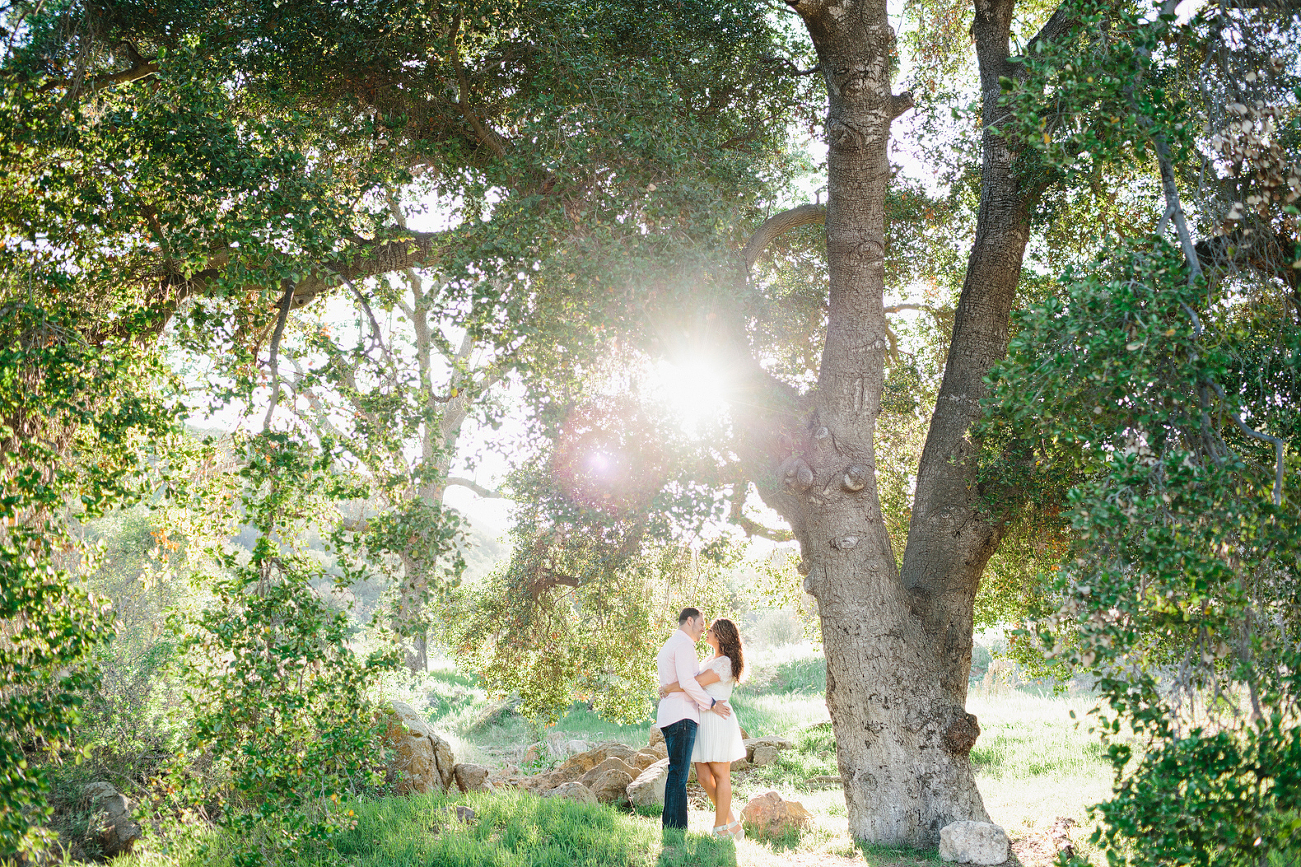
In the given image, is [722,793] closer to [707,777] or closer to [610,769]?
[707,777]

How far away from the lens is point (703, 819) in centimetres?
894

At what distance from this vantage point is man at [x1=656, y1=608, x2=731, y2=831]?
24.8 feet

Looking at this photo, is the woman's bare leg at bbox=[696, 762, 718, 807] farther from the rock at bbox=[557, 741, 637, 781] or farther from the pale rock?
the pale rock

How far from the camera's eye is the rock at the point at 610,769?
35.7 ft

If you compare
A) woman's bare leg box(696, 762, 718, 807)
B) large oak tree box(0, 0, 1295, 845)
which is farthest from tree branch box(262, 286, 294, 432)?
woman's bare leg box(696, 762, 718, 807)

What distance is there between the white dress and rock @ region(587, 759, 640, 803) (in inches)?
123

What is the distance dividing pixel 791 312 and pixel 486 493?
15.4 metres

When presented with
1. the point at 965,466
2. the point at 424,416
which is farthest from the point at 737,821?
the point at 424,416

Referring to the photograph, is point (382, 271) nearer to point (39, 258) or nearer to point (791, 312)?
point (39, 258)

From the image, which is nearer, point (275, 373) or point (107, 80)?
point (275, 373)

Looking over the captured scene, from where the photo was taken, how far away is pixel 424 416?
21.3ft

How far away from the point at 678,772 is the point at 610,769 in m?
3.67

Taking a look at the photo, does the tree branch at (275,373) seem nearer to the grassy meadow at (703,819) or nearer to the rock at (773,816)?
the grassy meadow at (703,819)

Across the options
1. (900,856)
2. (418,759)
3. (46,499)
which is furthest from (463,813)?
(46,499)
